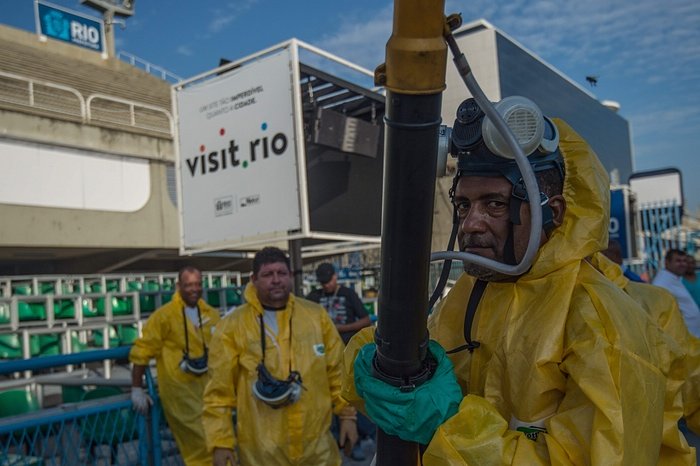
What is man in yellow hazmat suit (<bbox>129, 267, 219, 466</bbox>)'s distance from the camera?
15.6ft

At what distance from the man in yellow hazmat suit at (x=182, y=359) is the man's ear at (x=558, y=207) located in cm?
362

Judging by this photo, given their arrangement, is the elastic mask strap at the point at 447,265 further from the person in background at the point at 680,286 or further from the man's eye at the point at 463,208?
the person in background at the point at 680,286

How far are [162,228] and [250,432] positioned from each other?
46.8 ft

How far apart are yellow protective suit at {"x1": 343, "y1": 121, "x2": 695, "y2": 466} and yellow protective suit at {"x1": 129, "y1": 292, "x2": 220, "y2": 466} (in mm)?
3651

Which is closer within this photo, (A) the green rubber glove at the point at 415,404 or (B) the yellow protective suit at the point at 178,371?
(A) the green rubber glove at the point at 415,404

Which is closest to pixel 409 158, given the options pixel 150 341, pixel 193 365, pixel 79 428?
pixel 79 428

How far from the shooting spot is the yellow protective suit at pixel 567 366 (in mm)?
1207

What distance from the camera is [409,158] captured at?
998 millimetres

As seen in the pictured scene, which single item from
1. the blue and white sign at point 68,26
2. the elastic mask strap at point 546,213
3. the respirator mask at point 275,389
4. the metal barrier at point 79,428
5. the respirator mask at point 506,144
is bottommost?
the metal barrier at point 79,428

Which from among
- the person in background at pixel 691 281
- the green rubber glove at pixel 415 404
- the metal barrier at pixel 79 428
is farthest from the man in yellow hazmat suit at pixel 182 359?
the person in background at pixel 691 281

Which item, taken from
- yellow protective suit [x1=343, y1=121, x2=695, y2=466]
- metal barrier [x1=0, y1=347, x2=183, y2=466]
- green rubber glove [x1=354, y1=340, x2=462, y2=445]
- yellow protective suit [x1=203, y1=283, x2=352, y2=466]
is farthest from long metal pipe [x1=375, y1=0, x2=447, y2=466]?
metal barrier [x1=0, y1=347, x2=183, y2=466]

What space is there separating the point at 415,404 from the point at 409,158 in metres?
0.56

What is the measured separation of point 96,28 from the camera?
2947 centimetres

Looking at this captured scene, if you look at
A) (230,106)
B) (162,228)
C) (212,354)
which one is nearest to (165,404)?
(212,354)
